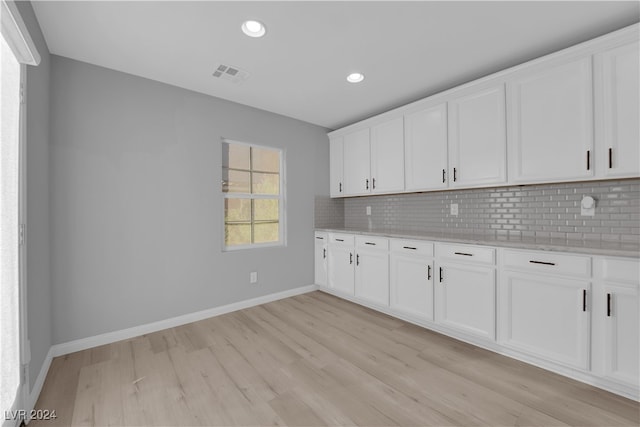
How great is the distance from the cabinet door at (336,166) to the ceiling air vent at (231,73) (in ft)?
5.79

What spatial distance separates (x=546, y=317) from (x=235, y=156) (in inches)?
134

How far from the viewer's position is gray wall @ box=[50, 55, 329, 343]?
2.35m

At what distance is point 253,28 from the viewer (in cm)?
200

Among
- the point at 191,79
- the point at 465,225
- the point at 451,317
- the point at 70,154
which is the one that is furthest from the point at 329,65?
the point at 451,317

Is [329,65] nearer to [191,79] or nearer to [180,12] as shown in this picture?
[180,12]

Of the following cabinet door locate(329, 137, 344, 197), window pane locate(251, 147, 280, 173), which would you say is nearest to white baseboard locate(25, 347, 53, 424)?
window pane locate(251, 147, 280, 173)

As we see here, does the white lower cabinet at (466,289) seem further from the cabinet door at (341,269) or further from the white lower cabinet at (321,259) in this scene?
the white lower cabinet at (321,259)

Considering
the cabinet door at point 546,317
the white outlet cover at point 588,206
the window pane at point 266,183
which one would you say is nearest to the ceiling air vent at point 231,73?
the window pane at point 266,183

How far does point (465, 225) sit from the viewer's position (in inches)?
120

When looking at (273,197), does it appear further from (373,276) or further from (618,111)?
(618,111)

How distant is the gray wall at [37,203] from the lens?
1.77 metres

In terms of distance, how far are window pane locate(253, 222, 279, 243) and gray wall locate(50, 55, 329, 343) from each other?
0.20m

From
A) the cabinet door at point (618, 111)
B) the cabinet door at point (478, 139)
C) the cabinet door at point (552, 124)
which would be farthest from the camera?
the cabinet door at point (478, 139)

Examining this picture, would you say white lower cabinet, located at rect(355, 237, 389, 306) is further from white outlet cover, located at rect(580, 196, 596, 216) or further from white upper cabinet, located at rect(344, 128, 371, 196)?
white outlet cover, located at rect(580, 196, 596, 216)
